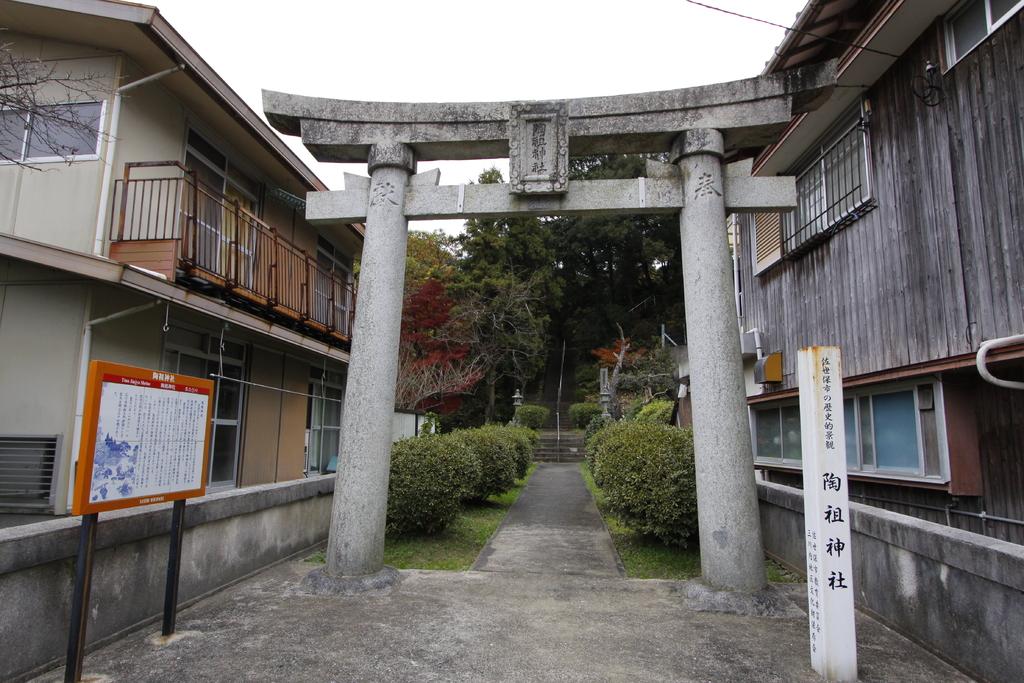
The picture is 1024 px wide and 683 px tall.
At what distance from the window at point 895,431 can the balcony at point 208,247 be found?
8961 mm

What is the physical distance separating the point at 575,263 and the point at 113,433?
3891 cm

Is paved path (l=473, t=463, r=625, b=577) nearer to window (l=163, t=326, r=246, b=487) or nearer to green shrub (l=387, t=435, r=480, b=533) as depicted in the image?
green shrub (l=387, t=435, r=480, b=533)

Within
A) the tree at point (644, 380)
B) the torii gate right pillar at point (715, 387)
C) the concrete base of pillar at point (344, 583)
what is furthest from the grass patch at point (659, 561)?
the tree at point (644, 380)

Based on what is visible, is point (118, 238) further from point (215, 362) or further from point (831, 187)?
point (831, 187)

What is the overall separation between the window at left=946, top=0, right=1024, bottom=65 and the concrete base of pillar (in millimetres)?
7927

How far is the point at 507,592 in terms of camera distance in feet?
19.0

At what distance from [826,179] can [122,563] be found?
31.9 ft

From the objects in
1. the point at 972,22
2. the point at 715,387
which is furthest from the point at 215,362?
the point at 972,22

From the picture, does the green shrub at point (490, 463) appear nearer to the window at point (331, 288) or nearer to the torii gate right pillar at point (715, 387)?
the window at point (331, 288)

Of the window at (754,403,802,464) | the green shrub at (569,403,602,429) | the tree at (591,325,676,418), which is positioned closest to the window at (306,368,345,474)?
the window at (754,403,802,464)

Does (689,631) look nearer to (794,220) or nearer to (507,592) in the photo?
(507,592)

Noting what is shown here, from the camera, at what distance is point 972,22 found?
5.88 m

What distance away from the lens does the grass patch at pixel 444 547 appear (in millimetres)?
7098

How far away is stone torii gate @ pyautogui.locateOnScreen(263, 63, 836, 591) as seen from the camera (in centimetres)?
573
